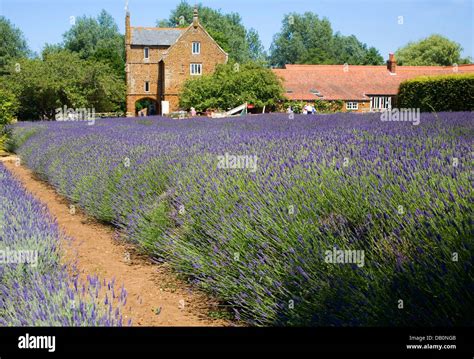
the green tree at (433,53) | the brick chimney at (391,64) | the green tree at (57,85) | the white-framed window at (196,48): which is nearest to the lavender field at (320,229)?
the green tree at (57,85)

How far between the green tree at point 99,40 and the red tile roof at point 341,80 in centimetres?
1959

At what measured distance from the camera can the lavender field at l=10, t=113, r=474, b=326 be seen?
7.93 feet

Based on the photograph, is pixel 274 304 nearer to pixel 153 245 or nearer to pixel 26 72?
pixel 153 245

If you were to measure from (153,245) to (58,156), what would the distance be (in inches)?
220

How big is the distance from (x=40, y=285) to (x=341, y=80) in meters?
45.2

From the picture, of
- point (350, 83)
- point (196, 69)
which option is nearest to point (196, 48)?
point (196, 69)

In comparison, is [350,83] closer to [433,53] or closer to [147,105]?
[433,53]

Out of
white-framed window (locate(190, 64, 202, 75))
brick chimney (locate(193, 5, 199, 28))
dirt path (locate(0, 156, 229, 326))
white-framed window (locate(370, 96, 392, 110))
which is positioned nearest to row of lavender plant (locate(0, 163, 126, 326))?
dirt path (locate(0, 156, 229, 326))

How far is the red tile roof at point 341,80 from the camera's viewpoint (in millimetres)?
44281

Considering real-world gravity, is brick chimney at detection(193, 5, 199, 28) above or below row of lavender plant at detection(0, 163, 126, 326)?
above

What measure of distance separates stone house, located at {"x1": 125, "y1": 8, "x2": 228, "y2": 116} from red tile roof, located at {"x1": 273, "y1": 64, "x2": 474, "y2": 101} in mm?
6553

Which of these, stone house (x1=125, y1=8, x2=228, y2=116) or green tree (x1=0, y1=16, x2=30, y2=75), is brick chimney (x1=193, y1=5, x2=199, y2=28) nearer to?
stone house (x1=125, y1=8, x2=228, y2=116)

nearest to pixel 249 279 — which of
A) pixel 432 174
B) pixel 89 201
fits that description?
pixel 432 174

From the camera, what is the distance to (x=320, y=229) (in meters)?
3.27
